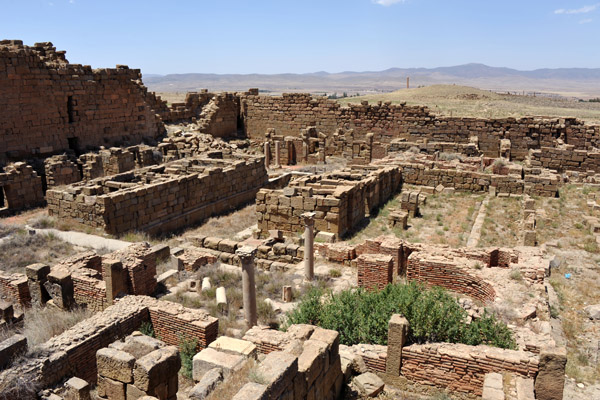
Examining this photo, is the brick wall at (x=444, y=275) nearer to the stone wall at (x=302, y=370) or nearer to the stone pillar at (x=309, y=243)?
the stone pillar at (x=309, y=243)

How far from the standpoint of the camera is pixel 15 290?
10539mm

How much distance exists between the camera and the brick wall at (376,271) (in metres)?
10.9

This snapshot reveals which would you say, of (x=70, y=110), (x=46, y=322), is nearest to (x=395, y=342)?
(x=46, y=322)

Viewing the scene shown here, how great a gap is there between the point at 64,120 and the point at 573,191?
23870 mm

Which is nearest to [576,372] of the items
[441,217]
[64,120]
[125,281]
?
[125,281]

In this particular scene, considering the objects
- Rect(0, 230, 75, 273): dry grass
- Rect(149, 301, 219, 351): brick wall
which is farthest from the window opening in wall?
Rect(149, 301, 219, 351): brick wall

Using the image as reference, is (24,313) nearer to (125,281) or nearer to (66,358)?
(125,281)

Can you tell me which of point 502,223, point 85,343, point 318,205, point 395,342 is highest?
point 318,205

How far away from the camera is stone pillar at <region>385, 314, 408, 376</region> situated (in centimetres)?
746

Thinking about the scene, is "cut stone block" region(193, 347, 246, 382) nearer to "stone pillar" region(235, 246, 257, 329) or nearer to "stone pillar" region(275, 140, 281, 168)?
"stone pillar" region(235, 246, 257, 329)

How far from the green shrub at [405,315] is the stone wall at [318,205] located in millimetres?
5991

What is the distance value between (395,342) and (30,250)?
10969 millimetres

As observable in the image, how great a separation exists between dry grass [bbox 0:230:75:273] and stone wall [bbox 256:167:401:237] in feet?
20.4

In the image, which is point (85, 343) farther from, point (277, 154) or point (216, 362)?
point (277, 154)
